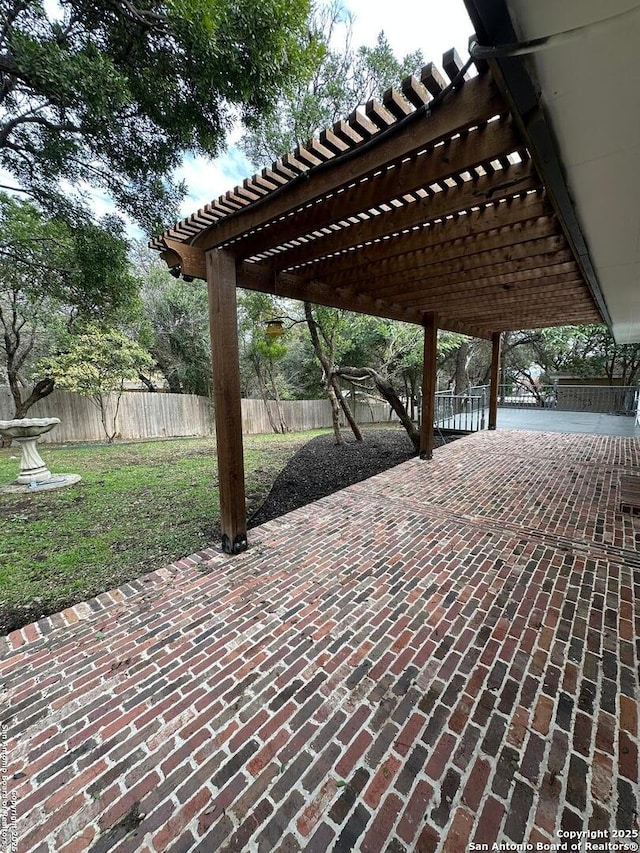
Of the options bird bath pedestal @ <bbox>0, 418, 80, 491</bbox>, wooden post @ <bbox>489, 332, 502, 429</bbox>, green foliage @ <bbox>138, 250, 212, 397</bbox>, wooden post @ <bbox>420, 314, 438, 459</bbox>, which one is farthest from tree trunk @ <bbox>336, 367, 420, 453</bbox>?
green foliage @ <bbox>138, 250, 212, 397</bbox>

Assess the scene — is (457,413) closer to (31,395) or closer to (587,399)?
(587,399)

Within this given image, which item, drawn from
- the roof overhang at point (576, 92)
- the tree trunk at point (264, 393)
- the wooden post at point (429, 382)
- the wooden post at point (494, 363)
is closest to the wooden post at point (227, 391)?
the roof overhang at point (576, 92)

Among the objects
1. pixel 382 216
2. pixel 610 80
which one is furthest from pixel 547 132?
pixel 382 216

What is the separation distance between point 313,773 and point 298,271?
3975mm

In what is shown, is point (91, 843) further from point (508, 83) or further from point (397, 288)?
point (397, 288)

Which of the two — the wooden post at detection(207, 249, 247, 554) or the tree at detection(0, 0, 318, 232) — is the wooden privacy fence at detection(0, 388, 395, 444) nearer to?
the tree at detection(0, 0, 318, 232)

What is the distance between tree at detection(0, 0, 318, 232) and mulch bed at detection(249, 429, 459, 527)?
4.86 m

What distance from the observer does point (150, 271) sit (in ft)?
39.7

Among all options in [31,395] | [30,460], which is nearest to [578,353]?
[30,460]

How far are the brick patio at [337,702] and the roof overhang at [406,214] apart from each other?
2555 millimetres

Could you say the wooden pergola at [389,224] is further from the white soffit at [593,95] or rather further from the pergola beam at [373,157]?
the white soffit at [593,95]

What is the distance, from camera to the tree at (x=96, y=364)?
8469 mm

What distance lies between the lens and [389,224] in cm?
263

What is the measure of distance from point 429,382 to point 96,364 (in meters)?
8.46
